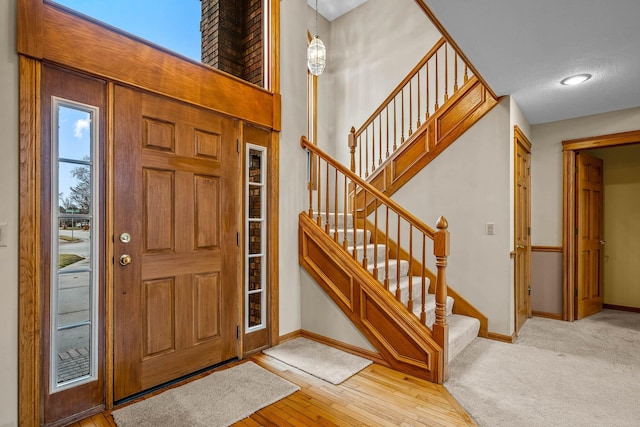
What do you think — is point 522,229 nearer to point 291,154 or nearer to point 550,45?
point 550,45

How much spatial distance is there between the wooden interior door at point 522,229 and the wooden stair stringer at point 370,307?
5.24 ft

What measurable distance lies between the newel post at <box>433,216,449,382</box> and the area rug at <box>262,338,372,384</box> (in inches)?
23.9

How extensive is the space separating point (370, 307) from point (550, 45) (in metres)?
2.39

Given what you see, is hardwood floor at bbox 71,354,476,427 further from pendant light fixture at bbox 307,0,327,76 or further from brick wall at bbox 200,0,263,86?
pendant light fixture at bbox 307,0,327,76

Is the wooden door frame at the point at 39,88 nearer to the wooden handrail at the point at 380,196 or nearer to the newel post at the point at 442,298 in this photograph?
the wooden handrail at the point at 380,196

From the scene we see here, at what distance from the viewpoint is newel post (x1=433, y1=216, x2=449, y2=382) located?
2379 mm

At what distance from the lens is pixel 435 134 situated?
363 centimetres

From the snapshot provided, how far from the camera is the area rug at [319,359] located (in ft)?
8.13

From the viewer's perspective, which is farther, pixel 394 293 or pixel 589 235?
pixel 589 235

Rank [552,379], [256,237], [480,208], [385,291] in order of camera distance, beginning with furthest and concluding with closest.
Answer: [480,208] < [256,237] < [385,291] < [552,379]

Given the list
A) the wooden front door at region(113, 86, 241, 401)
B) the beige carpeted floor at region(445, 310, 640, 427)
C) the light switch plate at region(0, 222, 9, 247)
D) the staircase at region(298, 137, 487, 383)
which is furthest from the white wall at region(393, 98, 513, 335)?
the light switch plate at region(0, 222, 9, 247)

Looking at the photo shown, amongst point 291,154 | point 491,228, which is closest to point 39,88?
point 291,154

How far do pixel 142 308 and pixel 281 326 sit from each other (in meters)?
1.33

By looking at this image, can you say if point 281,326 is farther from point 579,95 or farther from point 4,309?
point 579,95
